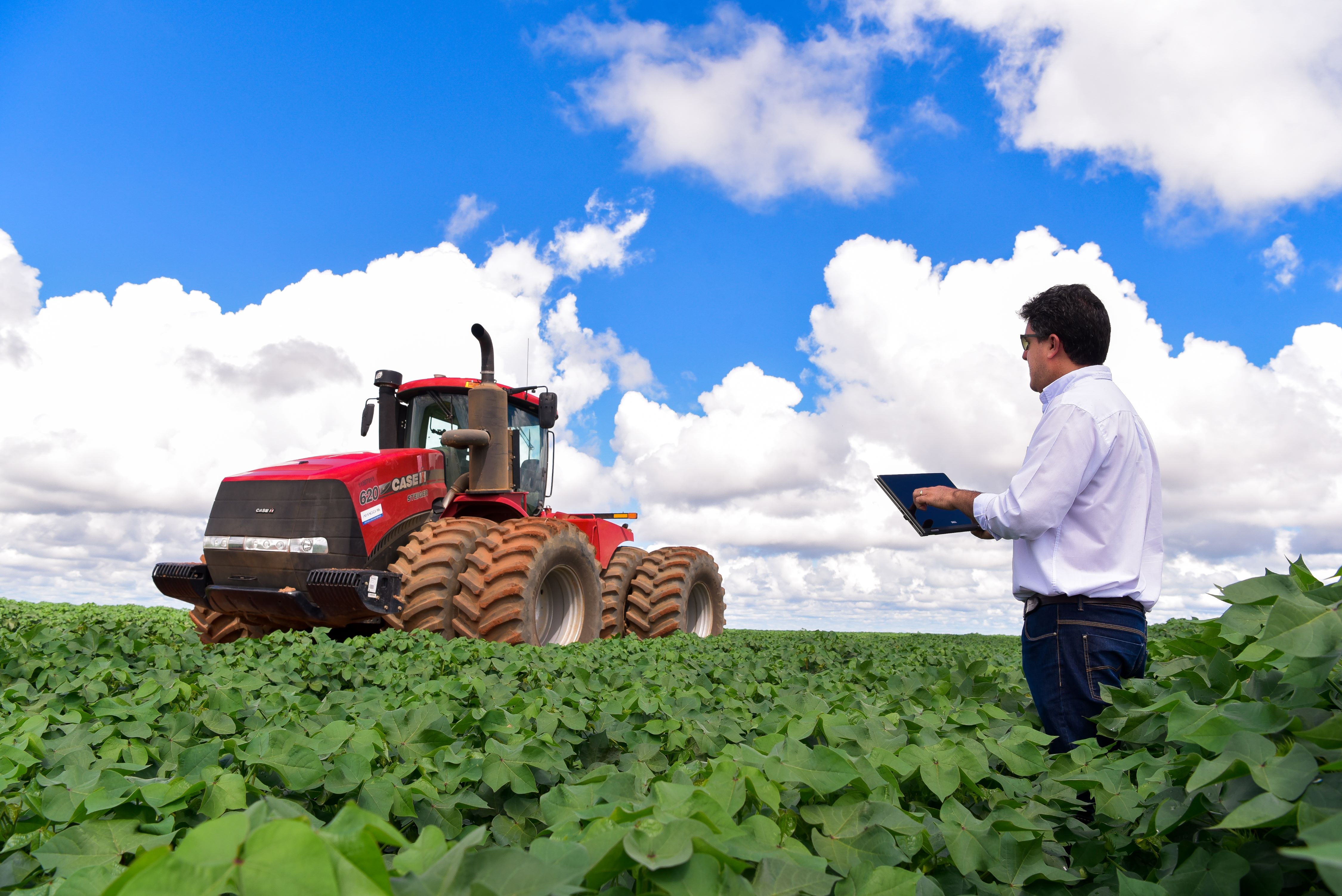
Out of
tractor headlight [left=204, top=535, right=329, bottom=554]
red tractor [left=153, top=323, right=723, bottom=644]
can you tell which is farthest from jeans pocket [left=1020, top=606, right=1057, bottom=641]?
tractor headlight [left=204, top=535, right=329, bottom=554]

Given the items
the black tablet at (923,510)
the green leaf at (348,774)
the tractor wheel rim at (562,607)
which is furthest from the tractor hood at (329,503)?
the green leaf at (348,774)

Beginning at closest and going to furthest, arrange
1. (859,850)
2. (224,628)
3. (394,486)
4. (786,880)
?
1. (786,880)
2. (859,850)
3. (394,486)
4. (224,628)

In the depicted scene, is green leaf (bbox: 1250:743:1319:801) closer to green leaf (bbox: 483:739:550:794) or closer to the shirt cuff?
green leaf (bbox: 483:739:550:794)

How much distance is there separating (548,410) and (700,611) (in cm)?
532

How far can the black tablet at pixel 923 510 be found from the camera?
12.3 ft

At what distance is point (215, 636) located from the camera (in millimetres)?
9469

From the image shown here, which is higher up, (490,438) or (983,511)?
(490,438)

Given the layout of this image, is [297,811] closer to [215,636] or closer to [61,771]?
[61,771]

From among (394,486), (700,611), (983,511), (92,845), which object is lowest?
(700,611)

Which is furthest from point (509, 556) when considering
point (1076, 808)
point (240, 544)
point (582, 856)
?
point (582, 856)

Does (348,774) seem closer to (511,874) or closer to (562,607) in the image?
(511,874)

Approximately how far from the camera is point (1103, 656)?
9.94 ft

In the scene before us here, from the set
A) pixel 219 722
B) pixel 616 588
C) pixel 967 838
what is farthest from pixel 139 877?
pixel 616 588

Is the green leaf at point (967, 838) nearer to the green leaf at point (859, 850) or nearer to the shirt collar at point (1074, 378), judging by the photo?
the green leaf at point (859, 850)
